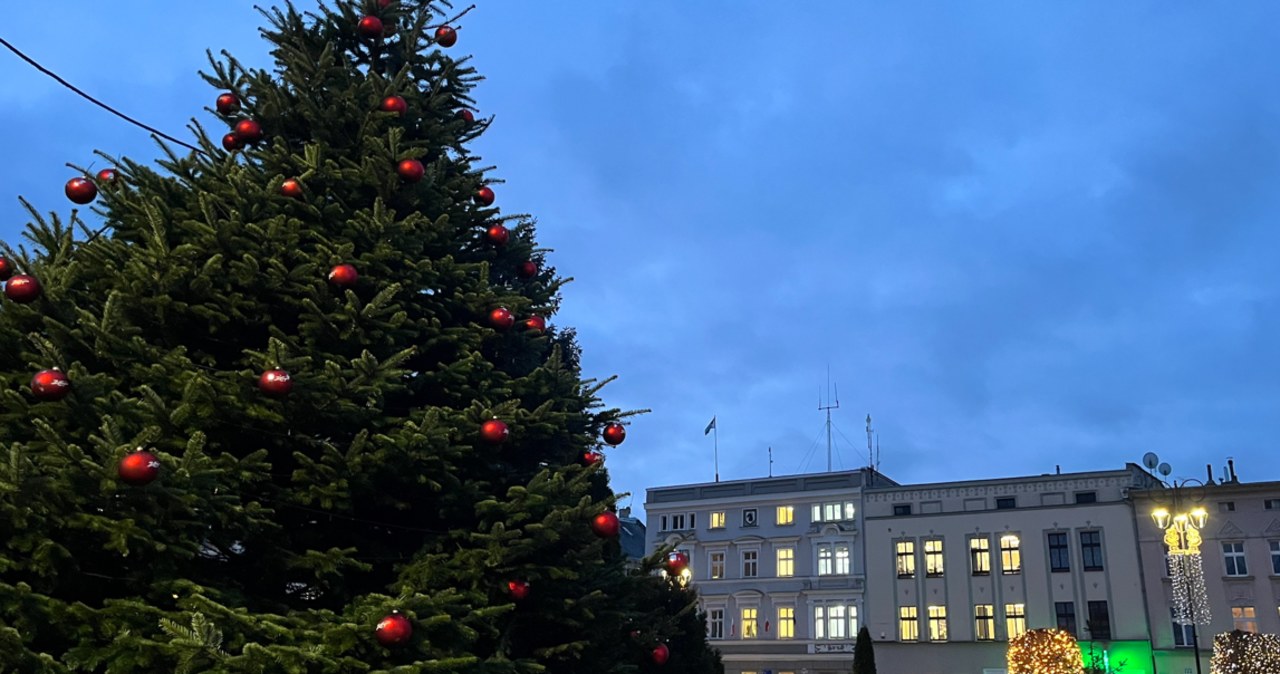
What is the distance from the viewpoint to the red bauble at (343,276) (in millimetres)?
7762

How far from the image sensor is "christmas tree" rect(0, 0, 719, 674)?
256 inches

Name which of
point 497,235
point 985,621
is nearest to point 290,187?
point 497,235

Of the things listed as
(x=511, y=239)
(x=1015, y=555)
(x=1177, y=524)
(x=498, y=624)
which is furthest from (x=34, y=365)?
(x=1015, y=555)

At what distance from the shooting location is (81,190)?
8422 millimetres

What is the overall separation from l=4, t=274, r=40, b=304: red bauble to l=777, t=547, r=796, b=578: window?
44910 mm

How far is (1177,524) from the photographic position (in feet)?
74.8

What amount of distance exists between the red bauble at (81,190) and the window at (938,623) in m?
42.6

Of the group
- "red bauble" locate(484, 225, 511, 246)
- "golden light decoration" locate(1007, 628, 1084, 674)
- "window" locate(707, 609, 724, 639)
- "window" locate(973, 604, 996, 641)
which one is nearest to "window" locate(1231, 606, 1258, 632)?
"window" locate(973, 604, 996, 641)

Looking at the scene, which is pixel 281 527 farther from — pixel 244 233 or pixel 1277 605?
pixel 1277 605

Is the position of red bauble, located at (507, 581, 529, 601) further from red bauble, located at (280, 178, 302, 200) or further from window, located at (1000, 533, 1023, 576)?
window, located at (1000, 533, 1023, 576)

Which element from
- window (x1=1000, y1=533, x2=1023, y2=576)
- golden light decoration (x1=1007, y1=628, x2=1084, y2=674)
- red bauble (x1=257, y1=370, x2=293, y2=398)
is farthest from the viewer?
window (x1=1000, y1=533, x2=1023, y2=576)

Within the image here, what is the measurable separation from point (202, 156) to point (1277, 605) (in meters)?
42.5

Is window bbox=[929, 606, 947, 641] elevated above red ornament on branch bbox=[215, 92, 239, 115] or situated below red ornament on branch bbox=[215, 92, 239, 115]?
below

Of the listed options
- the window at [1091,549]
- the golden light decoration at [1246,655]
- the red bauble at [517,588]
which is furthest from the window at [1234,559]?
the red bauble at [517,588]
